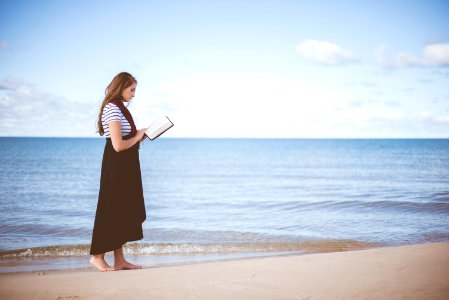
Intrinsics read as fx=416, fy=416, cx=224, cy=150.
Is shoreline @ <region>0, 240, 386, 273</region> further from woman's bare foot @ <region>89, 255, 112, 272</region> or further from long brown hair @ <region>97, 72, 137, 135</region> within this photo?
long brown hair @ <region>97, 72, 137, 135</region>

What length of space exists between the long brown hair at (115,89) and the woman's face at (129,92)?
1.3 inches

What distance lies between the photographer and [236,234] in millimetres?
9070

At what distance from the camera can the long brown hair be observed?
472 centimetres

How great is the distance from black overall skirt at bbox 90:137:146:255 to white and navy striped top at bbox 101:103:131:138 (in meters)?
0.19

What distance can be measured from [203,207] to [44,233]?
208 inches

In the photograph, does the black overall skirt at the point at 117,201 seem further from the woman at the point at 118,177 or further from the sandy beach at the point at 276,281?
the sandy beach at the point at 276,281

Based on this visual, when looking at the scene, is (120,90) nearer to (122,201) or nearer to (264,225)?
(122,201)

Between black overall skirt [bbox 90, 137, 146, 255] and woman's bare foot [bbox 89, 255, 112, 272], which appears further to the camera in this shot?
woman's bare foot [bbox 89, 255, 112, 272]

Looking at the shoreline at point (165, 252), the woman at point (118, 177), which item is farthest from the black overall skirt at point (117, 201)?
the shoreline at point (165, 252)

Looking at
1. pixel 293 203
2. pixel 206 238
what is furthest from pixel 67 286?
pixel 293 203

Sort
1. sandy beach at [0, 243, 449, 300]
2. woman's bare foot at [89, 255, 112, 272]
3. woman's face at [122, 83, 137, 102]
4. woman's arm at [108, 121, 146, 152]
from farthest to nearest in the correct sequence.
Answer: woman's bare foot at [89, 255, 112, 272] < woman's face at [122, 83, 137, 102] < woman's arm at [108, 121, 146, 152] < sandy beach at [0, 243, 449, 300]

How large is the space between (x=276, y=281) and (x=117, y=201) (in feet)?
6.56

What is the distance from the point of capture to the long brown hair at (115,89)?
4716 mm

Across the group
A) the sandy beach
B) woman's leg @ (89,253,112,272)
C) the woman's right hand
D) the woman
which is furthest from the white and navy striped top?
the sandy beach
